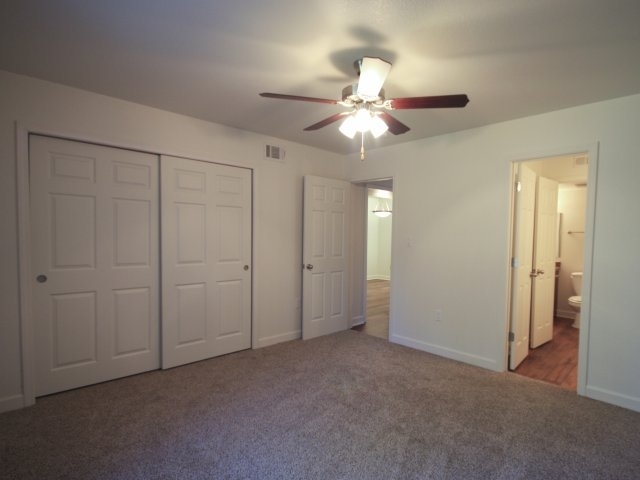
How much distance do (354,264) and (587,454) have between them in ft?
10.2

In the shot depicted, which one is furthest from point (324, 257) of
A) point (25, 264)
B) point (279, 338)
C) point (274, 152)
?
point (25, 264)

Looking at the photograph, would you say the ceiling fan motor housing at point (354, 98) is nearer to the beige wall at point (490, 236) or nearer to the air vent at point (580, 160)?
the beige wall at point (490, 236)

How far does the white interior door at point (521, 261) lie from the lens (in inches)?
128

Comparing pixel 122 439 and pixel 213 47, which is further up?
pixel 213 47

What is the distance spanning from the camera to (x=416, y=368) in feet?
10.7

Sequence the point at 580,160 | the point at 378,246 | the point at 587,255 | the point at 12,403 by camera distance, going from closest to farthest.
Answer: the point at 12,403, the point at 587,255, the point at 580,160, the point at 378,246

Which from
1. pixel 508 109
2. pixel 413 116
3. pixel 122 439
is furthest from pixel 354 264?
pixel 122 439

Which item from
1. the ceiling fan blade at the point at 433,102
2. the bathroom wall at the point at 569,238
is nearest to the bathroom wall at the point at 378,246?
the bathroom wall at the point at 569,238

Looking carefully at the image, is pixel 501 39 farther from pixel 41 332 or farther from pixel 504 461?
pixel 41 332

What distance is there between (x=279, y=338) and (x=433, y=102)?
305 centimetres

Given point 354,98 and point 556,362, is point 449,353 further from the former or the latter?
point 354,98

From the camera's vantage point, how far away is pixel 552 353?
3.76 meters

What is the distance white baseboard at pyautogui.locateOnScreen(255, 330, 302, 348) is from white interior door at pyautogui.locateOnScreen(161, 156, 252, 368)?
6.1 inches

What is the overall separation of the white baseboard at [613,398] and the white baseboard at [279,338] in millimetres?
2817
